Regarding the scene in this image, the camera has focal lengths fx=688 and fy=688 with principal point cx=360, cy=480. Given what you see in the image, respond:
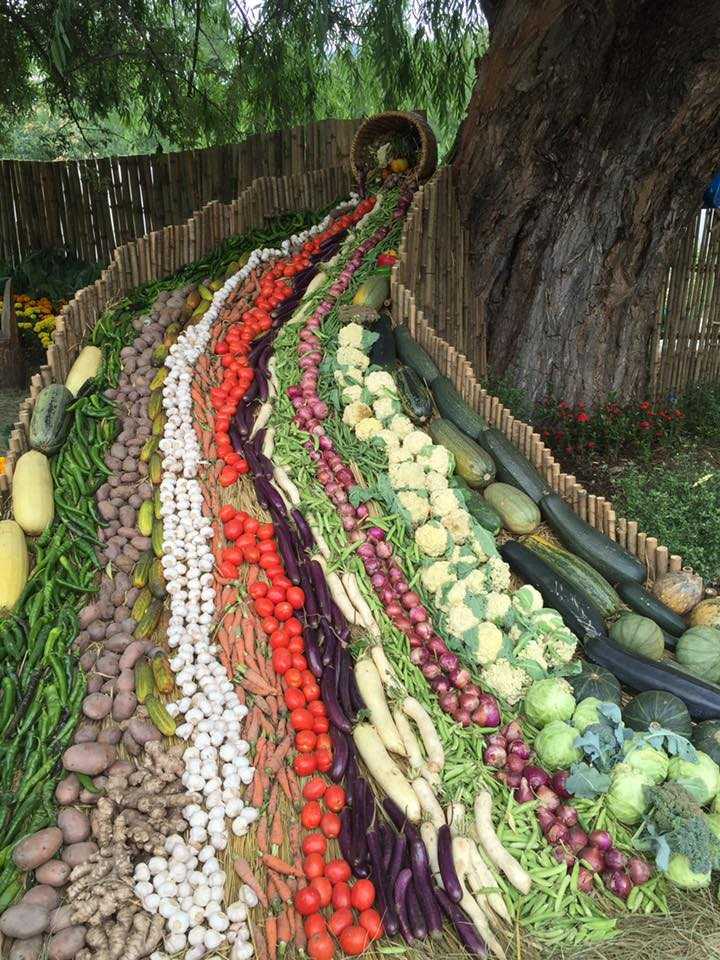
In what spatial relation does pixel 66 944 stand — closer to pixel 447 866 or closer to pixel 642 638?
pixel 447 866

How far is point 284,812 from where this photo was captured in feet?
8.52

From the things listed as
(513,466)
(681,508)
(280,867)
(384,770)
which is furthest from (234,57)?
(280,867)

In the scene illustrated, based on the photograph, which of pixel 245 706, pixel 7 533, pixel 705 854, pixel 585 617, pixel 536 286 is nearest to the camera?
pixel 705 854

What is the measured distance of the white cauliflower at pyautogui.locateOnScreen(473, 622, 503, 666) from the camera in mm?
2859

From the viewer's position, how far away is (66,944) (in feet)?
6.91

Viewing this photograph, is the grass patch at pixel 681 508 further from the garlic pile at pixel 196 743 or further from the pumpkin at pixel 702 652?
the garlic pile at pixel 196 743

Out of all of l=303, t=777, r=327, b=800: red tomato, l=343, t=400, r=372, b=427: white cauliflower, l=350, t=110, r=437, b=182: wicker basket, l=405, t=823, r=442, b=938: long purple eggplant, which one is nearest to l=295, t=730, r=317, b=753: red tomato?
l=303, t=777, r=327, b=800: red tomato

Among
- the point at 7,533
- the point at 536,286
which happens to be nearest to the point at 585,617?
the point at 7,533

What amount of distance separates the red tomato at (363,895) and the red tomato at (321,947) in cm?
14

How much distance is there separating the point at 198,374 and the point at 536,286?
3264 mm

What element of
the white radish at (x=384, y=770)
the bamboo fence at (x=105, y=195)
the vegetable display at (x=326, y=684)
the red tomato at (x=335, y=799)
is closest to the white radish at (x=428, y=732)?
the vegetable display at (x=326, y=684)

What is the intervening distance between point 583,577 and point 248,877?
6.44ft

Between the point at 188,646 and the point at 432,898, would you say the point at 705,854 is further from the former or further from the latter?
the point at 188,646

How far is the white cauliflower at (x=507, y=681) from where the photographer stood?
2805 millimetres
